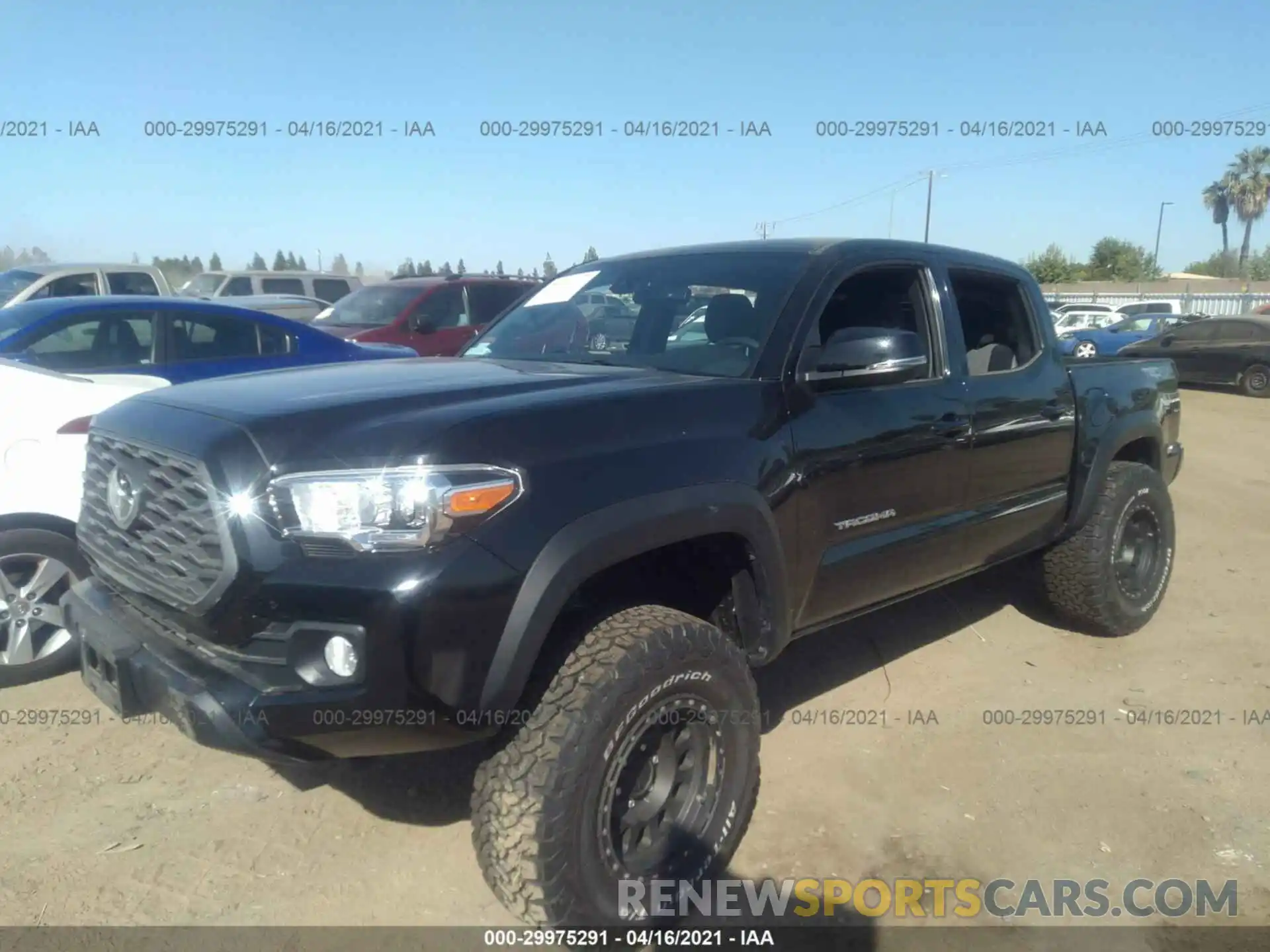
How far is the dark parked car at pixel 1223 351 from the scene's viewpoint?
57.6ft

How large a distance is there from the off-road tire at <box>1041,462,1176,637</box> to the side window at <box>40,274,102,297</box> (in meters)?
12.3

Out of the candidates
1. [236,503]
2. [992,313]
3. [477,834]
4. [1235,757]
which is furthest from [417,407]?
[1235,757]

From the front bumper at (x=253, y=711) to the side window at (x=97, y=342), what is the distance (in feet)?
12.1

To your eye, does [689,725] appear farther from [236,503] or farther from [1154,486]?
[1154,486]

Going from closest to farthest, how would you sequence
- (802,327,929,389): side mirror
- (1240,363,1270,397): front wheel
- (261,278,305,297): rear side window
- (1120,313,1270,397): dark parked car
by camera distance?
(802,327,929,389): side mirror → (1240,363,1270,397): front wheel → (1120,313,1270,397): dark parked car → (261,278,305,297): rear side window

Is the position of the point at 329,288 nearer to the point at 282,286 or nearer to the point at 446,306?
the point at 282,286

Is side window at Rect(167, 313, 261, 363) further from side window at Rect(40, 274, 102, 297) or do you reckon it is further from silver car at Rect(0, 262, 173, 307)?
side window at Rect(40, 274, 102, 297)

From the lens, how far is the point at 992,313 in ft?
14.8

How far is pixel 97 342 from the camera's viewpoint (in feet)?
18.8

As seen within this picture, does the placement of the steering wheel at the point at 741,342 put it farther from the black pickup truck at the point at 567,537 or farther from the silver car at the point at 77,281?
the silver car at the point at 77,281

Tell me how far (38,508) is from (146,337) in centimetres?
222

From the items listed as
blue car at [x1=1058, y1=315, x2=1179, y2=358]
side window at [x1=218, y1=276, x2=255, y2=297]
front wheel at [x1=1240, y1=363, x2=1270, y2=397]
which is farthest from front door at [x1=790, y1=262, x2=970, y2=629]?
blue car at [x1=1058, y1=315, x2=1179, y2=358]

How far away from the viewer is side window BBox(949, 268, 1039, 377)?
4.20m

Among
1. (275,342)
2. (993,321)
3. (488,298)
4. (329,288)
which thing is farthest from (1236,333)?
(275,342)
